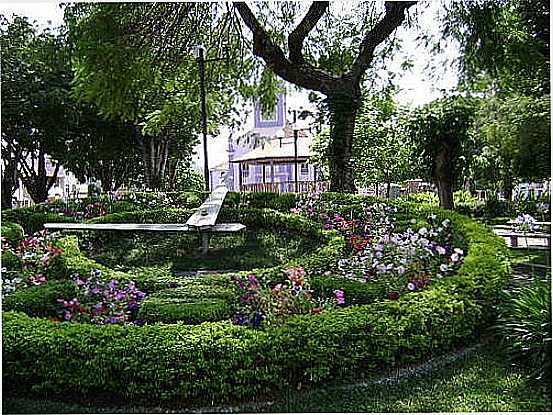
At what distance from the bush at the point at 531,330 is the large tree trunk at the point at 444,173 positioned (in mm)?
6001

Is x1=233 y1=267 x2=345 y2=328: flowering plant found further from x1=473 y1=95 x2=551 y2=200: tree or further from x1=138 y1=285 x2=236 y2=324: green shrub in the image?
x1=473 y1=95 x2=551 y2=200: tree

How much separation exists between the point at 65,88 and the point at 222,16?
199 inches

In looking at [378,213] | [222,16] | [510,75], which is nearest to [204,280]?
[378,213]

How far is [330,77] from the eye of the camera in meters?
8.46

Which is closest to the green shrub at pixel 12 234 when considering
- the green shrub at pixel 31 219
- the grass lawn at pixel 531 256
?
the green shrub at pixel 31 219

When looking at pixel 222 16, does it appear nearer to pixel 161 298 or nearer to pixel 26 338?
pixel 161 298

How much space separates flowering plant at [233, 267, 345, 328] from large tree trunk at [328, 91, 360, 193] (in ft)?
16.3

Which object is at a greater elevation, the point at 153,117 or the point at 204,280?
the point at 153,117

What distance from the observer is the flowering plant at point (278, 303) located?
3.33 metres

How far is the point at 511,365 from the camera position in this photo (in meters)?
3.26

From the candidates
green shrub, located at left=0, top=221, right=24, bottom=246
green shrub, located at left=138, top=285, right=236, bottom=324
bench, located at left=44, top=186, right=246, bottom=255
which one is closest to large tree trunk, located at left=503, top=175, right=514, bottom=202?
bench, located at left=44, top=186, right=246, bottom=255

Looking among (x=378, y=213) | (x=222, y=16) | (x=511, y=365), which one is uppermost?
(x=222, y=16)

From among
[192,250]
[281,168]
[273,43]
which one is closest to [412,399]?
[192,250]

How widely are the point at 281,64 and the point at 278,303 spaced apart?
5.49 m
